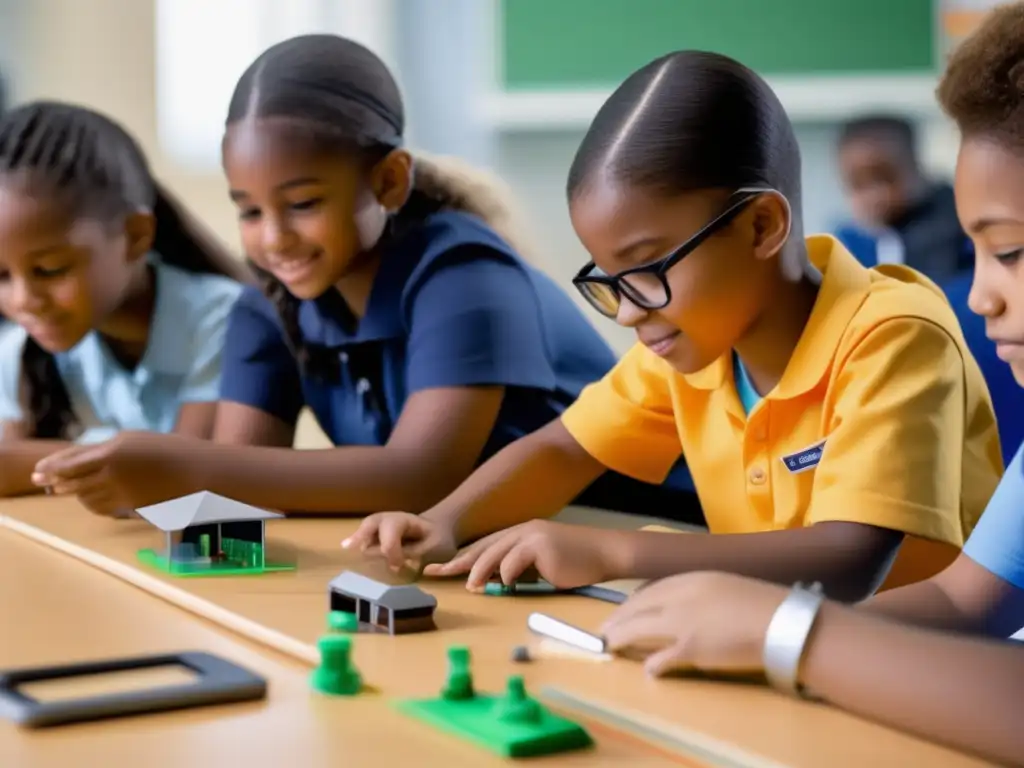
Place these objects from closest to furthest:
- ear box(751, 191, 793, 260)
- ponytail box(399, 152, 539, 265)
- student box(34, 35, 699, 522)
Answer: ear box(751, 191, 793, 260) < student box(34, 35, 699, 522) < ponytail box(399, 152, 539, 265)

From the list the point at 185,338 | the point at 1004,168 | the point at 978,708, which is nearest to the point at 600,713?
the point at 978,708

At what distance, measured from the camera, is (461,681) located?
699mm

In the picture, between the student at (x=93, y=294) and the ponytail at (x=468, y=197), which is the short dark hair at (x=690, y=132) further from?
the student at (x=93, y=294)

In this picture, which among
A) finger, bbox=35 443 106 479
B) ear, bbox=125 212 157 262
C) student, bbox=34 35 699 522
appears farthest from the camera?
ear, bbox=125 212 157 262

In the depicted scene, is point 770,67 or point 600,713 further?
point 770,67

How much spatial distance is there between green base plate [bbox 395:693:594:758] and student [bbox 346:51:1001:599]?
Result: 0.99 ft

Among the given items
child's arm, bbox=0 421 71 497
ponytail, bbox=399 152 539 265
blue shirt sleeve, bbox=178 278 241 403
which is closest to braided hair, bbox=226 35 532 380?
ponytail, bbox=399 152 539 265

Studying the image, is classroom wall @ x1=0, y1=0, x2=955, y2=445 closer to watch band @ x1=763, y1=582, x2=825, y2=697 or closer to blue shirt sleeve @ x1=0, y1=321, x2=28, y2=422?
blue shirt sleeve @ x1=0, y1=321, x2=28, y2=422

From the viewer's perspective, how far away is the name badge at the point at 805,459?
3.64ft

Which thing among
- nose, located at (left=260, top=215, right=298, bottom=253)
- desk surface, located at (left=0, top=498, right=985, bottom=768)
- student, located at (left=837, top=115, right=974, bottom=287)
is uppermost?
student, located at (left=837, top=115, right=974, bottom=287)

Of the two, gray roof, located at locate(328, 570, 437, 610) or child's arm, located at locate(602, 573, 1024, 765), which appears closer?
child's arm, located at locate(602, 573, 1024, 765)

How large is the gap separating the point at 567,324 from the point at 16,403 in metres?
0.84

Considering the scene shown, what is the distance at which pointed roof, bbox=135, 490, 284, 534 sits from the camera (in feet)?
3.47

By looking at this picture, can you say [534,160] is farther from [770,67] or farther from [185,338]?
[185,338]
